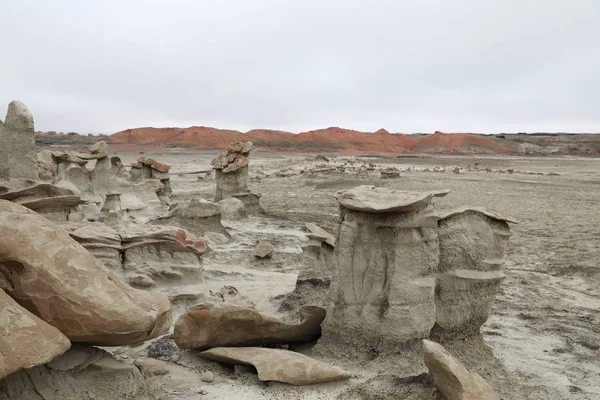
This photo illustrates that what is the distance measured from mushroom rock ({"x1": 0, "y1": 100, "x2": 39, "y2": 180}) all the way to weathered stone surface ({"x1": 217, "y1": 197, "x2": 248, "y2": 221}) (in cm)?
633

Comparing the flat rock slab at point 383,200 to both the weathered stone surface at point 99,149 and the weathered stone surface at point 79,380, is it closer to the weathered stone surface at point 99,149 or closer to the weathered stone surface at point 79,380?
the weathered stone surface at point 79,380

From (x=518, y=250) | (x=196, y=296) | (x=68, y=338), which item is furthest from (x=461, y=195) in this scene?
(x=68, y=338)

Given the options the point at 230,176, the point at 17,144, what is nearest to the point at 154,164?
the point at 230,176

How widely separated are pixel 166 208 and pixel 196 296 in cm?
908

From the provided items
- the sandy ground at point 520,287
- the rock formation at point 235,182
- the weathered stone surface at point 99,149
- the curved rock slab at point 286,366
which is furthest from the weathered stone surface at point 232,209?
the curved rock slab at point 286,366

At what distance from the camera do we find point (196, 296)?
7094 millimetres

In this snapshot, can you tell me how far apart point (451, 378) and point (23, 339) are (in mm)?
2920

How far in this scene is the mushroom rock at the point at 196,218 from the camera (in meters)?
11.4

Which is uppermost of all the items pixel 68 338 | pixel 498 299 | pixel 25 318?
pixel 25 318

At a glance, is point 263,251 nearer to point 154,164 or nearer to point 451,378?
point 451,378

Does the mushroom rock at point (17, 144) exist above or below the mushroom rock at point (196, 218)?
above

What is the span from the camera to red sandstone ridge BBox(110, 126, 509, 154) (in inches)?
2891

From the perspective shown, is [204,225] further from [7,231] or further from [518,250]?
[7,231]

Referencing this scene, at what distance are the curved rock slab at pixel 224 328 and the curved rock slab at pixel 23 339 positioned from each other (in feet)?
5.80
